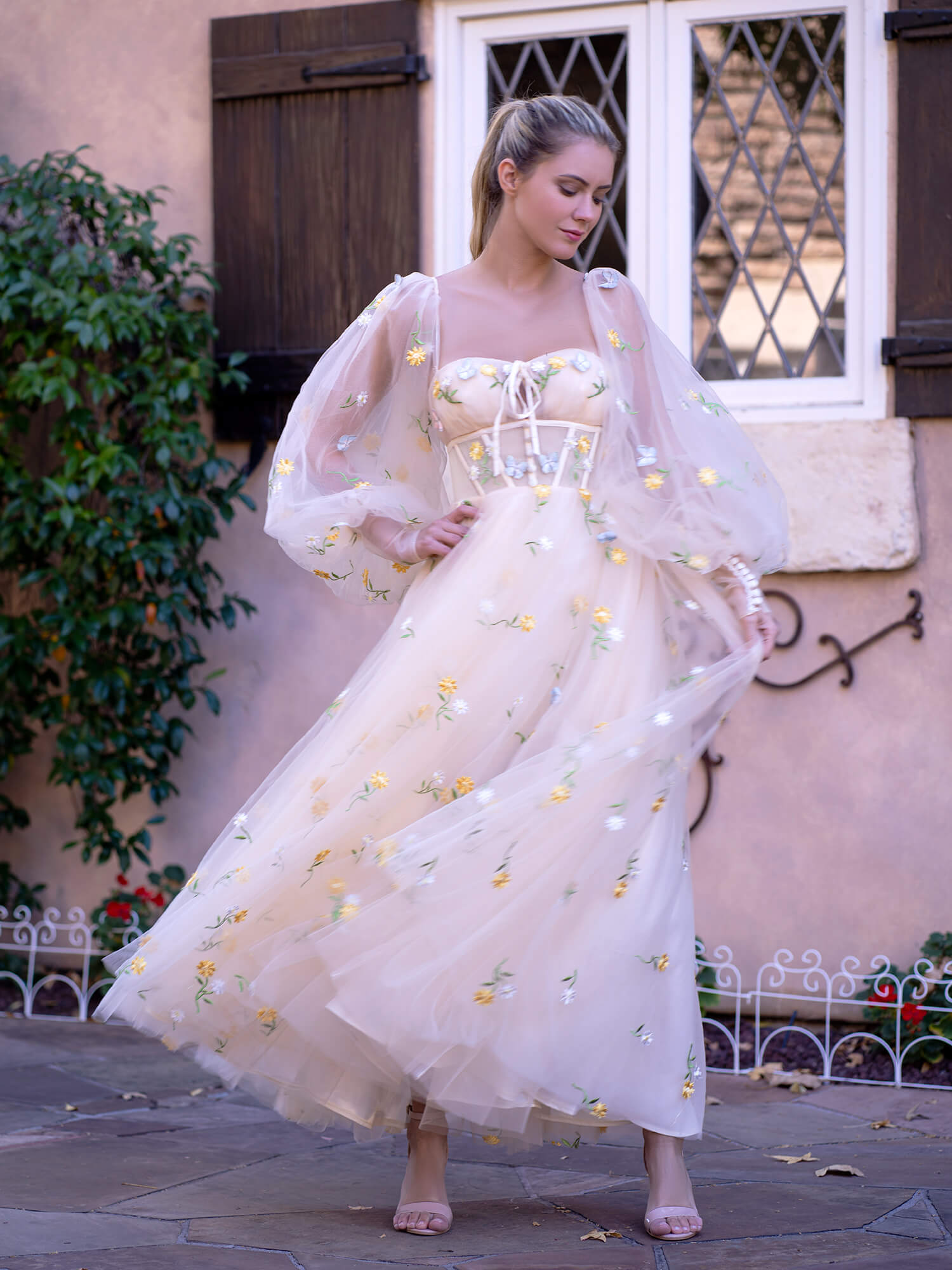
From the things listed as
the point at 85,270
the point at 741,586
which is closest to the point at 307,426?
the point at 741,586

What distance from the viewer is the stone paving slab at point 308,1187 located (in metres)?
2.54

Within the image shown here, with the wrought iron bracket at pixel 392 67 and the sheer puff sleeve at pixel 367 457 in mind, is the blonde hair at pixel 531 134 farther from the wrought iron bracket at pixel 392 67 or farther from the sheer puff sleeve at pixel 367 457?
the wrought iron bracket at pixel 392 67

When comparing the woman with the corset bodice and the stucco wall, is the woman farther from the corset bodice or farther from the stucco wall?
the stucco wall

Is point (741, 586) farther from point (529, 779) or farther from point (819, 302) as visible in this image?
point (819, 302)

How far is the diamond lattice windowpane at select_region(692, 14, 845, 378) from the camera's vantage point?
14.4 ft

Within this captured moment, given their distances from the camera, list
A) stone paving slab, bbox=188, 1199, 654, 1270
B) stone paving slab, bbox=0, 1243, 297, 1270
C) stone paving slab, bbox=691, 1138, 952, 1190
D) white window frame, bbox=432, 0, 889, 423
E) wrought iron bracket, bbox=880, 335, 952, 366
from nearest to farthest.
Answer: stone paving slab, bbox=0, 1243, 297, 1270 < stone paving slab, bbox=188, 1199, 654, 1270 < stone paving slab, bbox=691, 1138, 952, 1190 < wrought iron bracket, bbox=880, 335, 952, 366 < white window frame, bbox=432, 0, 889, 423

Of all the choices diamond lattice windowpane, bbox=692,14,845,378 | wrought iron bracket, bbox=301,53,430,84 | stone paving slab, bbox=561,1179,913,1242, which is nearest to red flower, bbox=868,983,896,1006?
stone paving slab, bbox=561,1179,913,1242

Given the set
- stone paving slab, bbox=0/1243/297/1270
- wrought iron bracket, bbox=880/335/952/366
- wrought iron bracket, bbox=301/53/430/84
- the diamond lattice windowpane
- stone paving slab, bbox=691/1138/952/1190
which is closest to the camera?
stone paving slab, bbox=0/1243/297/1270

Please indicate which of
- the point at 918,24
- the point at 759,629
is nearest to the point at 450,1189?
the point at 759,629

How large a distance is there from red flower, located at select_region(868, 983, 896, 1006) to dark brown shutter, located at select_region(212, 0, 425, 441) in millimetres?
2432

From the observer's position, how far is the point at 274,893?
2.34 meters

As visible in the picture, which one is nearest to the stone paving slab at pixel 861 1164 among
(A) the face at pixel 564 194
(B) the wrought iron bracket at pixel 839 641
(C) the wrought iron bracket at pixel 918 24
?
(B) the wrought iron bracket at pixel 839 641

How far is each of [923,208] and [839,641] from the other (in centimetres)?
123

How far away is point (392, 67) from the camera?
15.0 ft
